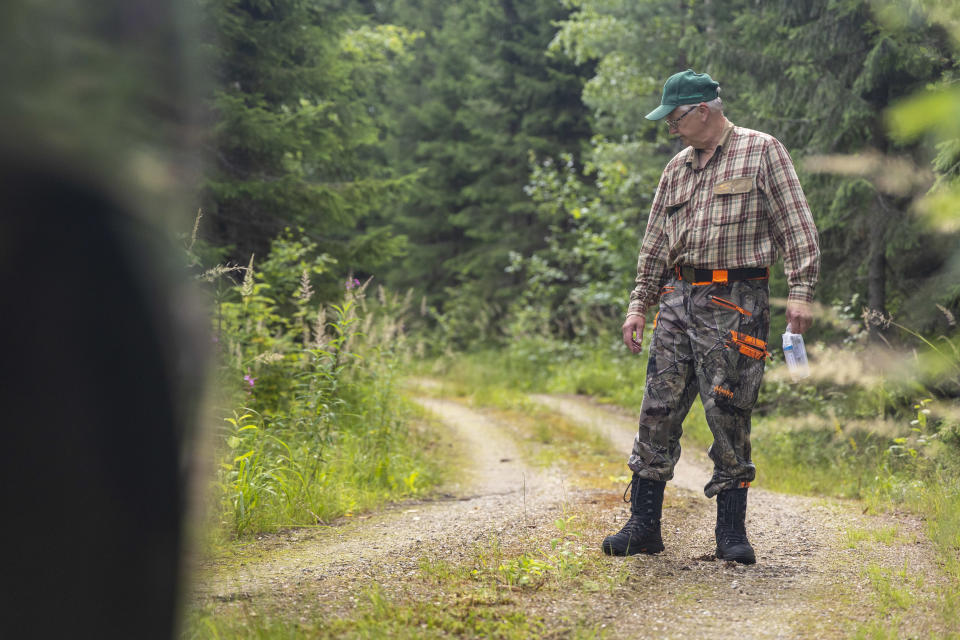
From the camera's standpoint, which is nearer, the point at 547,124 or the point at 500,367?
the point at 500,367

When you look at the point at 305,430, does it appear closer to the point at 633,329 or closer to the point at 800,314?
the point at 633,329

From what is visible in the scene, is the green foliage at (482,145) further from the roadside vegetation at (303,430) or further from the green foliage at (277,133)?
the roadside vegetation at (303,430)

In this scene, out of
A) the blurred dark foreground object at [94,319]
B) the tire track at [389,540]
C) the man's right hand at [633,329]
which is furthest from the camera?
the man's right hand at [633,329]

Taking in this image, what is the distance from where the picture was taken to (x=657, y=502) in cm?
352

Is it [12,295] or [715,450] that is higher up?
[12,295]

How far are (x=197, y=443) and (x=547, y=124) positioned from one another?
20.9 m

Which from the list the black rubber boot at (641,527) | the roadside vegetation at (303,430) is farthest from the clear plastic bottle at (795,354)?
the roadside vegetation at (303,430)

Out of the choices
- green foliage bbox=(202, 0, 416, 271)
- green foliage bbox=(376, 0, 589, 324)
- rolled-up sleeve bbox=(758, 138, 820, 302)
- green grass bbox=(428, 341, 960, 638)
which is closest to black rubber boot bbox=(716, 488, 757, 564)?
green grass bbox=(428, 341, 960, 638)

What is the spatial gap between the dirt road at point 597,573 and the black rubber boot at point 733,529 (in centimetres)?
8

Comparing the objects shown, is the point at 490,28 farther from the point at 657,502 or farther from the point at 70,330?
the point at 70,330

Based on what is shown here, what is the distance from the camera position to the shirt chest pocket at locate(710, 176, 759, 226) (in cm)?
346

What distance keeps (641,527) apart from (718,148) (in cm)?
177

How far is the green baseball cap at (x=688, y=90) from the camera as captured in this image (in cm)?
353

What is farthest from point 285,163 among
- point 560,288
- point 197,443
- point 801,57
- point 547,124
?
point 547,124
